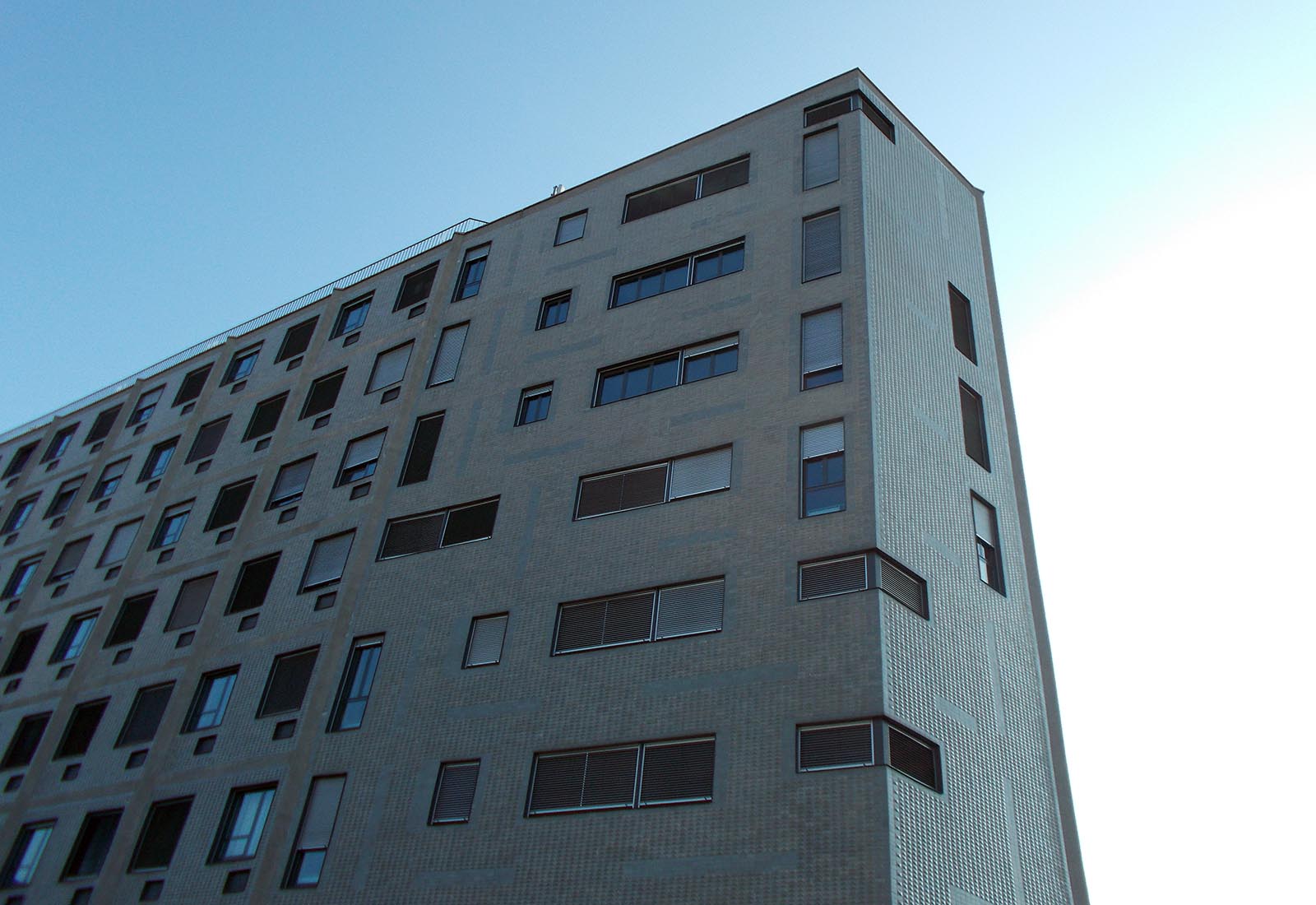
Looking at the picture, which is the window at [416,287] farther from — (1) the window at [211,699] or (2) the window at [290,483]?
(1) the window at [211,699]

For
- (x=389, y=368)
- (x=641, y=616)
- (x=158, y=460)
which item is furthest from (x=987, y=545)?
(x=158, y=460)

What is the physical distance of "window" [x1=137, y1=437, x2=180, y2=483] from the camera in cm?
3569

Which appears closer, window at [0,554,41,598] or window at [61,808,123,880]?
window at [61,808,123,880]

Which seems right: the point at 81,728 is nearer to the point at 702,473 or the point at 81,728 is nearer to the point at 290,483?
the point at 290,483

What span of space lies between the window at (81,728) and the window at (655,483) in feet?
50.6

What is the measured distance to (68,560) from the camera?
3541 centimetres

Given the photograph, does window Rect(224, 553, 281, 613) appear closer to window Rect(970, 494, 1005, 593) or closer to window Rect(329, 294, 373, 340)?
window Rect(329, 294, 373, 340)

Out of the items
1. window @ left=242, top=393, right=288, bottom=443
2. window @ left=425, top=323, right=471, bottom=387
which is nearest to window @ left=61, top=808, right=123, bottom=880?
window @ left=242, top=393, right=288, bottom=443

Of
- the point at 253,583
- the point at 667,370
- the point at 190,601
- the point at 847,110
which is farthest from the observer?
the point at 190,601

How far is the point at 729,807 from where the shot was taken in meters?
17.2

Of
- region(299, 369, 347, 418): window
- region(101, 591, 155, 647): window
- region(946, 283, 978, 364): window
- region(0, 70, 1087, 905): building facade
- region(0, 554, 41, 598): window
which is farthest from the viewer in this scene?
region(0, 554, 41, 598): window

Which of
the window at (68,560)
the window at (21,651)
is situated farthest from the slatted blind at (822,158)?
the window at (21,651)

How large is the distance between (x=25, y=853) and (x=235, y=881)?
8837 millimetres

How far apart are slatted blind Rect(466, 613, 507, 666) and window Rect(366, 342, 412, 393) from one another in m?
10.3
